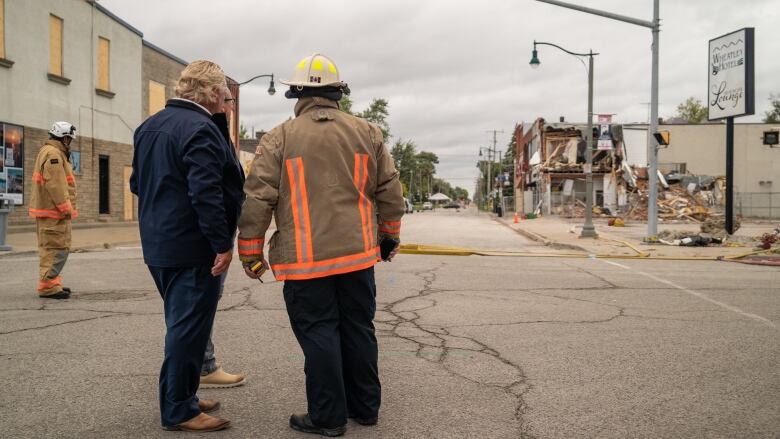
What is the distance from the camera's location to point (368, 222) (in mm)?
3699

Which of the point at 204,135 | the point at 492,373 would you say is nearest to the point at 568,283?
the point at 492,373

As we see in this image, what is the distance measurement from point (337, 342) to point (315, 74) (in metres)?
1.47

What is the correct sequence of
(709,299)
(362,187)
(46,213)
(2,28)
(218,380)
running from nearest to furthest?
1. (362,187)
2. (218,380)
3. (46,213)
4. (709,299)
5. (2,28)

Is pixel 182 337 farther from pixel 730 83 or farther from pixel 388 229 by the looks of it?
pixel 730 83

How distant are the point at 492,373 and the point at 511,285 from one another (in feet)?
15.4

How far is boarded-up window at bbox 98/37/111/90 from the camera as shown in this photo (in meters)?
24.4

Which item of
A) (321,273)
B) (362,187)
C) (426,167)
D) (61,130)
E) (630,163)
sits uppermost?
(426,167)

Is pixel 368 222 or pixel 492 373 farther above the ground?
pixel 368 222

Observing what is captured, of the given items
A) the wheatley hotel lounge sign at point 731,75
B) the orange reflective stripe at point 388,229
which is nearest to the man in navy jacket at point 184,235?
the orange reflective stripe at point 388,229

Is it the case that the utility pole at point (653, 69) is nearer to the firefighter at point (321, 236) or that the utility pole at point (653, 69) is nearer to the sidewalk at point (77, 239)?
the sidewalk at point (77, 239)

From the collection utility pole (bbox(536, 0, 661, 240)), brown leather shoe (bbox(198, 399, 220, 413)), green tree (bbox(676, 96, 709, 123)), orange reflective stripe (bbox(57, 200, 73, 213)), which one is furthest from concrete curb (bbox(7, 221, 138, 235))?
green tree (bbox(676, 96, 709, 123))

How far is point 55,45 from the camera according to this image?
2162cm

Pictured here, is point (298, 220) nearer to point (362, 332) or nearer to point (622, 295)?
point (362, 332)

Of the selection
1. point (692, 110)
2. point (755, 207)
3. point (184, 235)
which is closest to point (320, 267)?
point (184, 235)
